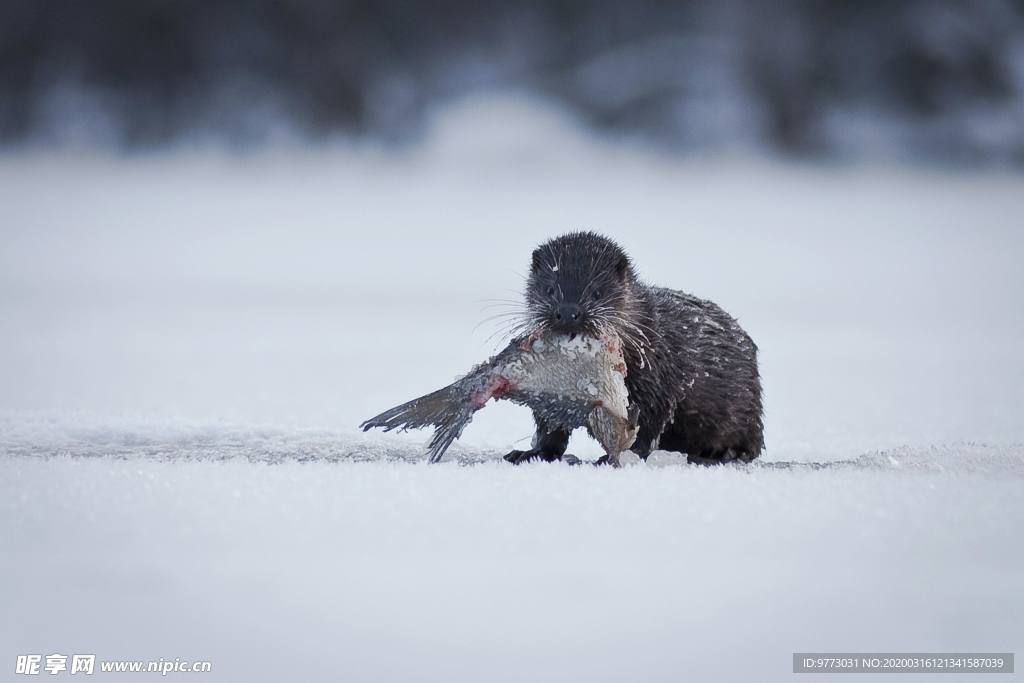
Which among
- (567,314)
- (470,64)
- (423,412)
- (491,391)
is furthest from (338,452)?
(470,64)

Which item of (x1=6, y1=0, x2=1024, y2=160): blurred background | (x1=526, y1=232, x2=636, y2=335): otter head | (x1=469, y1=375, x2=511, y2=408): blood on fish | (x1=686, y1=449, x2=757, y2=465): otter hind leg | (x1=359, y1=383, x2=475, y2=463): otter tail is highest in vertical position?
(x1=6, y1=0, x2=1024, y2=160): blurred background

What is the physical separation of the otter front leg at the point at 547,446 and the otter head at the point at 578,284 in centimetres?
33

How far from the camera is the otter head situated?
3072 millimetres

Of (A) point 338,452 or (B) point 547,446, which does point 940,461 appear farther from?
(A) point 338,452

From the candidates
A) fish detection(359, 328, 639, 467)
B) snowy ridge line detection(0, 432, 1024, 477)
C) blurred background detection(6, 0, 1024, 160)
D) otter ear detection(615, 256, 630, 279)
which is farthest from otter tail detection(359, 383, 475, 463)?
blurred background detection(6, 0, 1024, 160)

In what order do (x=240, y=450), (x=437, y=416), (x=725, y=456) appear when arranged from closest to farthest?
1. (x=437, y=416)
2. (x=240, y=450)
3. (x=725, y=456)

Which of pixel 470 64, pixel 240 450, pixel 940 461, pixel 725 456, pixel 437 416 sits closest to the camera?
pixel 437 416

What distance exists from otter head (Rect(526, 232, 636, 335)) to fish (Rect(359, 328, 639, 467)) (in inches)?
2.2

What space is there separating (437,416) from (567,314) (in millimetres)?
448

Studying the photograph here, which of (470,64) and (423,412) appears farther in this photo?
(470,64)

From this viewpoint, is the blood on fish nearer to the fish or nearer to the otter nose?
the fish

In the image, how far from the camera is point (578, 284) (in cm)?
319

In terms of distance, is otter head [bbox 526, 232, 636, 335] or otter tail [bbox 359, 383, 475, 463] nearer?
otter tail [bbox 359, 383, 475, 463]

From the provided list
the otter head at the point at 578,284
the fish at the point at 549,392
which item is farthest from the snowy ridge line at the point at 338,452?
the otter head at the point at 578,284
